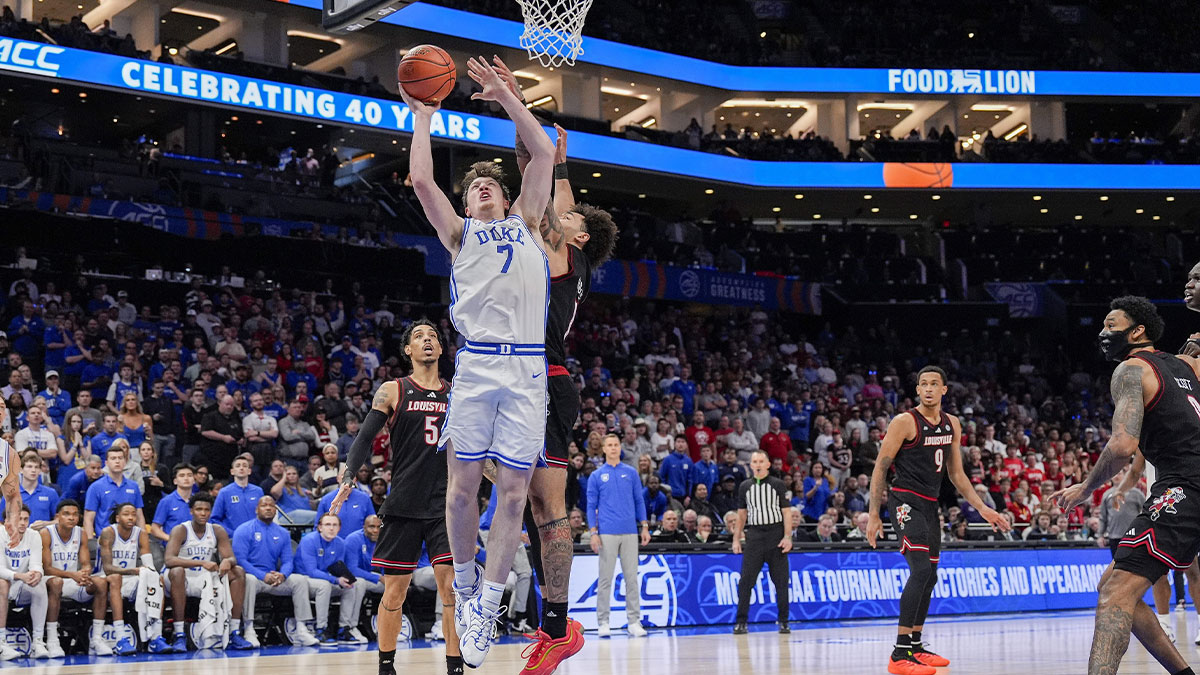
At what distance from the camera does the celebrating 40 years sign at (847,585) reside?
52.7 ft

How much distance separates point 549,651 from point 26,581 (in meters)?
7.95

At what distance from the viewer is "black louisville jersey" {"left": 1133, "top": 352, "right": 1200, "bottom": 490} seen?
6.53 m

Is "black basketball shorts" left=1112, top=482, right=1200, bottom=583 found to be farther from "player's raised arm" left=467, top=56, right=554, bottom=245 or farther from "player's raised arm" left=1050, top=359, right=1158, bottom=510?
"player's raised arm" left=467, top=56, right=554, bottom=245

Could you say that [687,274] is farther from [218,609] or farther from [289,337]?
[218,609]

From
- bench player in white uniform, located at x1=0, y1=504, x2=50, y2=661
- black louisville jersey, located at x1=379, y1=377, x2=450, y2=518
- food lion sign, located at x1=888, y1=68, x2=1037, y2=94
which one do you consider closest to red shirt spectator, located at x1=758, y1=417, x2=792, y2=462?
bench player in white uniform, located at x1=0, y1=504, x2=50, y2=661

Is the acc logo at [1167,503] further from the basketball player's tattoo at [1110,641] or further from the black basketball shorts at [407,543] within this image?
the black basketball shorts at [407,543]

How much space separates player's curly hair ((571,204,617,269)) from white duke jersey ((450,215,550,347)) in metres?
1.15

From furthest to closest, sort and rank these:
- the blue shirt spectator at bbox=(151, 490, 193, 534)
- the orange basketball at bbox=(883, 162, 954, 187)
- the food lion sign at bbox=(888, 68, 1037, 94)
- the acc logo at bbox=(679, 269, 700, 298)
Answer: the food lion sign at bbox=(888, 68, 1037, 94) → the orange basketball at bbox=(883, 162, 954, 187) → the acc logo at bbox=(679, 269, 700, 298) → the blue shirt spectator at bbox=(151, 490, 193, 534)

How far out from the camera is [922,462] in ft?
32.8

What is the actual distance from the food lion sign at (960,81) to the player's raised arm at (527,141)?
34542mm

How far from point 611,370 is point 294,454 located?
372 inches

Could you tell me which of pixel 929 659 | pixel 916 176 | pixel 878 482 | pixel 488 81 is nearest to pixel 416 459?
pixel 488 81

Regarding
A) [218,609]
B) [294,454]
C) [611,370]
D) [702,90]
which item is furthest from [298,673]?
[702,90]

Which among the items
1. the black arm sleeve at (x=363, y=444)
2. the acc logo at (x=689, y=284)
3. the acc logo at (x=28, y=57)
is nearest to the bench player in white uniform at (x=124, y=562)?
the black arm sleeve at (x=363, y=444)
